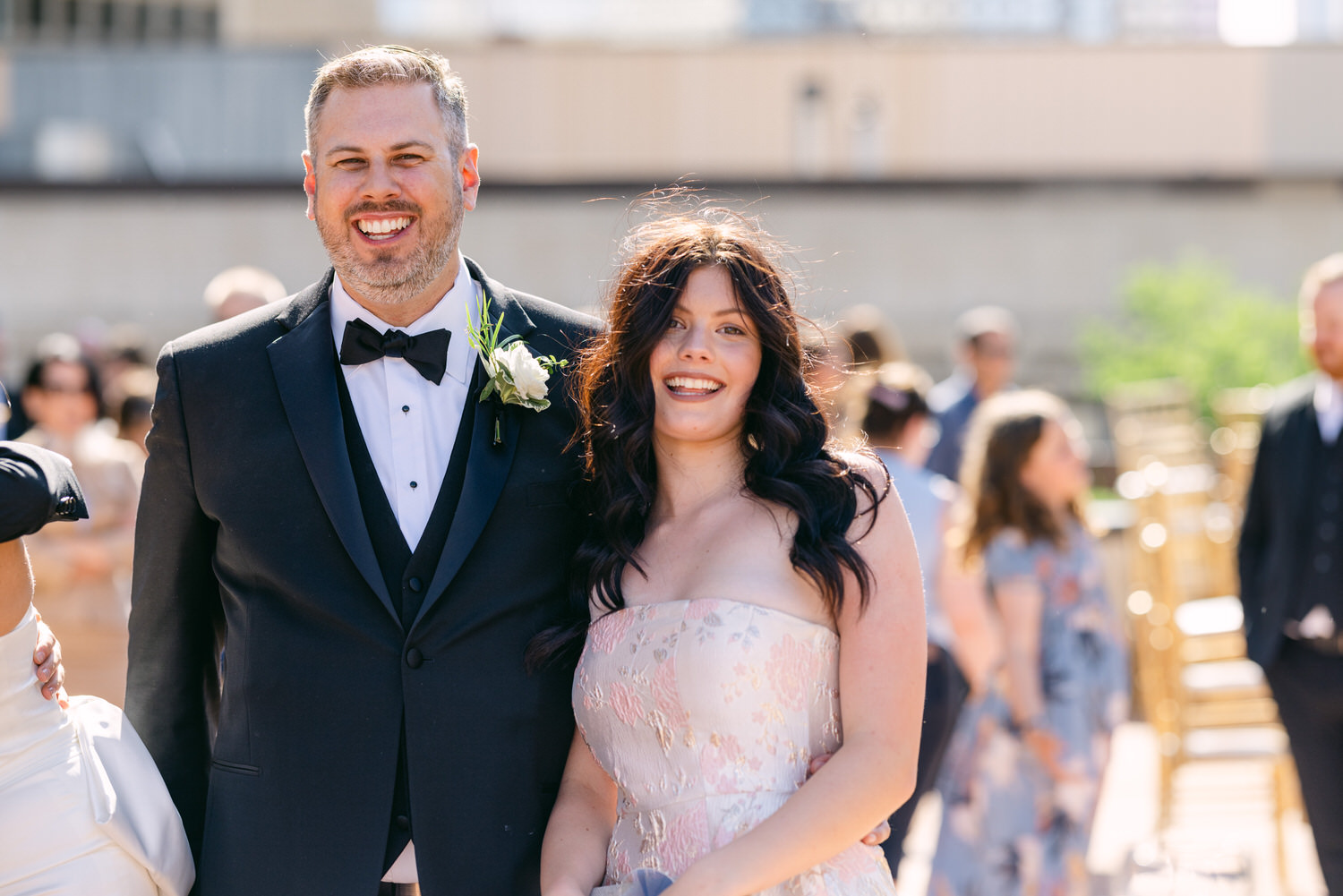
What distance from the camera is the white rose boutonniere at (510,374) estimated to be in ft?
8.32

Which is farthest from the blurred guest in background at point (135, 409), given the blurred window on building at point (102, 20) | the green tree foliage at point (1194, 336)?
the blurred window on building at point (102, 20)

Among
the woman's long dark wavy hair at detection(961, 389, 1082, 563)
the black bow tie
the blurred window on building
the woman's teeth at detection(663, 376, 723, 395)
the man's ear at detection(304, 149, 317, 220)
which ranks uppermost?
the blurred window on building

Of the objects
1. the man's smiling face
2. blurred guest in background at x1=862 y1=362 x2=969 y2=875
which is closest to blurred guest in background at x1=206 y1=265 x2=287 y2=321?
blurred guest in background at x1=862 y1=362 x2=969 y2=875

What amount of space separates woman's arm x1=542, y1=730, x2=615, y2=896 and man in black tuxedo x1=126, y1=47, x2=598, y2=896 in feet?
0.14

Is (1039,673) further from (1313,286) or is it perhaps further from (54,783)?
(54,783)

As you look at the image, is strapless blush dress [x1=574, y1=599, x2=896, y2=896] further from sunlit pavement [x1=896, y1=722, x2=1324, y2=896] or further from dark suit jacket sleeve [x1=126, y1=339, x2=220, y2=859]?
sunlit pavement [x1=896, y1=722, x2=1324, y2=896]

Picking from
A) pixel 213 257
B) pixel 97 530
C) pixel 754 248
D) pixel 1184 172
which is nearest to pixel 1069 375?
pixel 1184 172

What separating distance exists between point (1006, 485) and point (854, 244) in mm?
10754

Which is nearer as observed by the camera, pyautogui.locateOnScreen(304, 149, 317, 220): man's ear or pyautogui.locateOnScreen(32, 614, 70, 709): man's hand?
pyautogui.locateOnScreen(32, 614, 70, 709): man's hand

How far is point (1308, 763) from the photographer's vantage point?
4.64m

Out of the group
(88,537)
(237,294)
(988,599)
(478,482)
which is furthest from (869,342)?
(478,482)

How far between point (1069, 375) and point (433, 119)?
49.1 feet

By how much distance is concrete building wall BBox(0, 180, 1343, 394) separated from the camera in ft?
49.0

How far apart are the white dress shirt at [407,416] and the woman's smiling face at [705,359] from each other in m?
0.39
